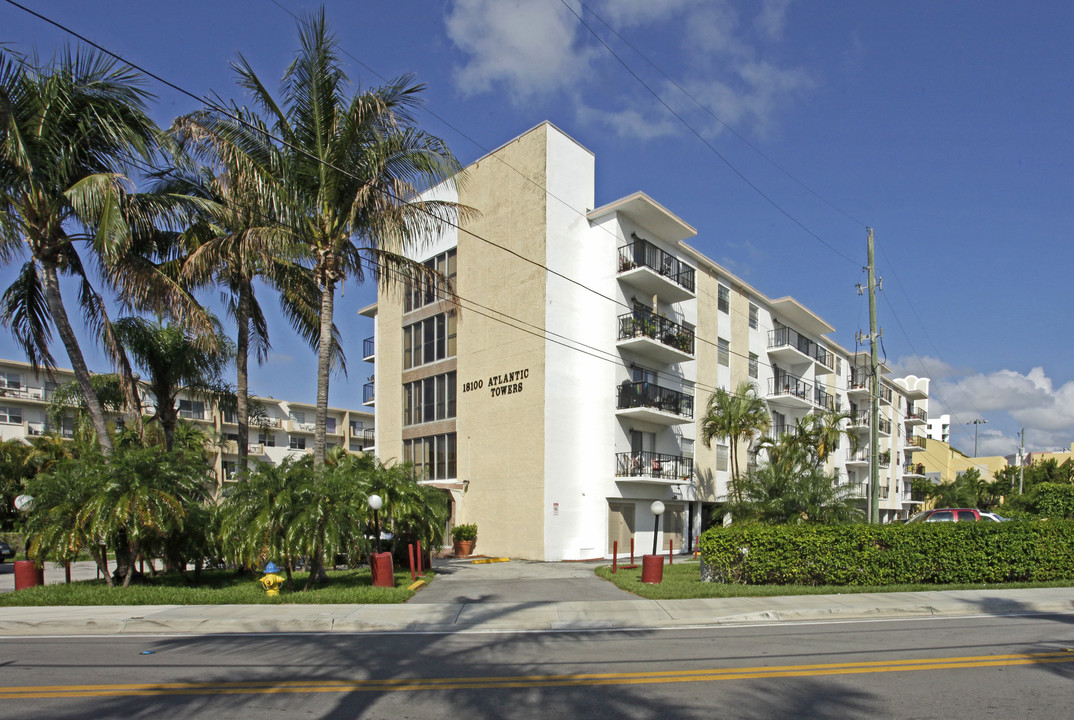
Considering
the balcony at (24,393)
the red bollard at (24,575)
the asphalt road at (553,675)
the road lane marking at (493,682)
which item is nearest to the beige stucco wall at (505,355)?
the red bollard at (24,575)

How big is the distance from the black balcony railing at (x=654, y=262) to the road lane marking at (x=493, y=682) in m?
21.3

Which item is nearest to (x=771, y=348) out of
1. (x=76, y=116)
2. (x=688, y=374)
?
(x=688, y=374)

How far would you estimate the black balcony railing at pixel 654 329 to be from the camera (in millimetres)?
28938

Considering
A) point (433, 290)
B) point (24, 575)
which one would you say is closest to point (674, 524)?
point (433, 290)

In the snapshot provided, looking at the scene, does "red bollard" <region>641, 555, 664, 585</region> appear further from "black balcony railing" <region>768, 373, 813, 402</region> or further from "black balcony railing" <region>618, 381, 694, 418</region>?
"black balcony railing" <region>768, 373, 813, 402</region>

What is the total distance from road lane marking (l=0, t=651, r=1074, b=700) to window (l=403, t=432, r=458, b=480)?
2286 centimetres

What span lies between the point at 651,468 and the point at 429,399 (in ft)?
34.5

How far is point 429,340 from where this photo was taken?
109 ft

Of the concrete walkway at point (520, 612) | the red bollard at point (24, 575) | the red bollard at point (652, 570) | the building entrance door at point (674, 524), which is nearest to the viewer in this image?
the concrete walkway at point (520, 612)

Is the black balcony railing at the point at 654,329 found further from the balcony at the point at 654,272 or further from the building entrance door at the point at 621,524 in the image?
the building entrance door at the point at 621,524

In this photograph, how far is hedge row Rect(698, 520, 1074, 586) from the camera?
1658 cm

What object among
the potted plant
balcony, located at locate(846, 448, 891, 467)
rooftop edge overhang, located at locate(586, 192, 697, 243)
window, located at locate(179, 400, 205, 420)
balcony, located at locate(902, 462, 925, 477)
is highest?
rooftop edge overhang, located at locate(586, 192, 697, 243)

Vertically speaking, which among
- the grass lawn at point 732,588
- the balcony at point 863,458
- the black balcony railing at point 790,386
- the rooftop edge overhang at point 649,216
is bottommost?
the balcony at point 863,458

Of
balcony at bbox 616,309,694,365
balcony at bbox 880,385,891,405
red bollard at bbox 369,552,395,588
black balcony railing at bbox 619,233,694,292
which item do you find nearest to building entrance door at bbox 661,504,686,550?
balcony at bbox 616,309,694,365
